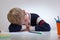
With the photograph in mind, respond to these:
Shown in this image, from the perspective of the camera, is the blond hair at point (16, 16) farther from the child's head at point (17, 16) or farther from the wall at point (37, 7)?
the wall at point (37, 7)

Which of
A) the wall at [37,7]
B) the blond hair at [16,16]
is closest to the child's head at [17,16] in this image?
the blond hair at [16,16]

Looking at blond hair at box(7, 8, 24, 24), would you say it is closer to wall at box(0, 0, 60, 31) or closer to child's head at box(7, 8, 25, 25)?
child's head at box(7, 8, 25, 25)

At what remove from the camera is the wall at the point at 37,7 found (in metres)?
3.35

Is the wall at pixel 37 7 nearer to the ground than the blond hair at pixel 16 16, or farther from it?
farther from it

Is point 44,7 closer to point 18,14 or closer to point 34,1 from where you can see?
point 34,1

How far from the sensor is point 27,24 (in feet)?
8.20

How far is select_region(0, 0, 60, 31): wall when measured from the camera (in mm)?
3354

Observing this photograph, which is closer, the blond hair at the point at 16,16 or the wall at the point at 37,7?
the blond hair at the point at 16,16

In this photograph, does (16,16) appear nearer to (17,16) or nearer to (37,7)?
(17,16)

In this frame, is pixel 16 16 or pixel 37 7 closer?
pixel 16 16

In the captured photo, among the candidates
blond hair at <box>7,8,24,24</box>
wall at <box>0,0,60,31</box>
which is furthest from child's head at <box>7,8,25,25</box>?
wall at <box>0,0,60,31</box>

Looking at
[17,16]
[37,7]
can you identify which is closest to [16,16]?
[17,16]

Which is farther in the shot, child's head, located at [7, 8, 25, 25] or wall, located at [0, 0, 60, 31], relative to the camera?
wall, located at [0, 0, 60, 31]

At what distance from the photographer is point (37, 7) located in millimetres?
3373
